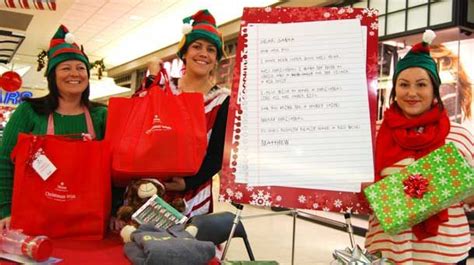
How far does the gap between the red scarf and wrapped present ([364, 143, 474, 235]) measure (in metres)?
0.17

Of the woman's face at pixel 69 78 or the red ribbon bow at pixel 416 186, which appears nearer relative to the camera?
the red ribbon bow at pixel 416 186

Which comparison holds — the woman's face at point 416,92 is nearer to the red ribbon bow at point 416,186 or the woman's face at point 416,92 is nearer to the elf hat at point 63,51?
the red ribbon bow at point 416,186

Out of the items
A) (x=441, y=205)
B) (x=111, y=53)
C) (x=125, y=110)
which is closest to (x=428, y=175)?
(x=441, y=205)

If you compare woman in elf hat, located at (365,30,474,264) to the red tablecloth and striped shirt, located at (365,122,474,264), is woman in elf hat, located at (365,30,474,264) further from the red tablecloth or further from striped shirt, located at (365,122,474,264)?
the red tablecloth

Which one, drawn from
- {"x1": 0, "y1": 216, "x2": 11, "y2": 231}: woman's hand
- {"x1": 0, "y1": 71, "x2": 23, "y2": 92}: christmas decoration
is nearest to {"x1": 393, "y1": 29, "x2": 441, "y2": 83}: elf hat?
{"x1": 0, "y1": 216, "x2": 11, "y2": 231}: woman's hand

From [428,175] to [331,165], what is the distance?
311mm

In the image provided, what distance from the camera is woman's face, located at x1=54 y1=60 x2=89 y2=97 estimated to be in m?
1.87

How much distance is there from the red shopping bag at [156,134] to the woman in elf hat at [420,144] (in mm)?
688

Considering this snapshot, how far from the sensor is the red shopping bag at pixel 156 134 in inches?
61.6

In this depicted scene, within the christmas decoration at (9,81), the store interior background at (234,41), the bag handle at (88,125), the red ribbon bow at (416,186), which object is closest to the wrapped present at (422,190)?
the red ribbon bow at (416,186)

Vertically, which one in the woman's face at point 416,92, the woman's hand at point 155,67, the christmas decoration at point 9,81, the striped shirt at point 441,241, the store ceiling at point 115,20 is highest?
the store ceiling at point 115,20

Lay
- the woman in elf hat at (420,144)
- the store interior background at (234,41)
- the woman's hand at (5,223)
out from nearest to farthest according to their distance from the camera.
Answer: the woman's hand at (5,223) → the woman in elf hat at (420,144) → the store interior background at (234,41)

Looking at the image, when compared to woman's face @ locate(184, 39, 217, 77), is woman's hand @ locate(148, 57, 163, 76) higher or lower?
lower

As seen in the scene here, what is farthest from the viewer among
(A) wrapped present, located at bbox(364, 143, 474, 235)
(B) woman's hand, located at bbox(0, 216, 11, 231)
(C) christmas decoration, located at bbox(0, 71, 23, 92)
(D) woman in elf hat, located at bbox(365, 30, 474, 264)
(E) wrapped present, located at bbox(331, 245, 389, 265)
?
(C) christmas decoration, located at bbox(0, 71, 23, 92)
